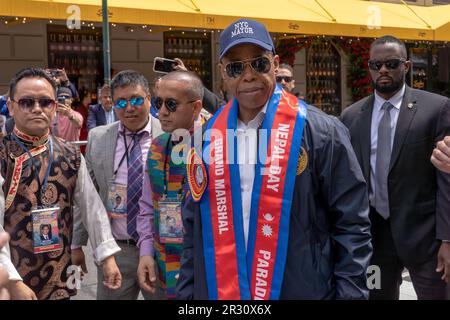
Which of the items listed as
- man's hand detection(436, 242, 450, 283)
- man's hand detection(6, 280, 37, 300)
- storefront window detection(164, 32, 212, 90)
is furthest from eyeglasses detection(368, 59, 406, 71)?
storefront window detection(164, 32, 212, 90)

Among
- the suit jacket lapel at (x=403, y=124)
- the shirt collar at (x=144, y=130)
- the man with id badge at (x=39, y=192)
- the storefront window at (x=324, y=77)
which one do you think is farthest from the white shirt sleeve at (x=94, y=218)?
the storefront window at (x=324, y=77)

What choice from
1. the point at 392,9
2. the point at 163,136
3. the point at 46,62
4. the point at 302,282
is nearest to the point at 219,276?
the point at 302,282

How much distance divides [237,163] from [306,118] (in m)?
0.36

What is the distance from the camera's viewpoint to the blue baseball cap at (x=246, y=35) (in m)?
2.76

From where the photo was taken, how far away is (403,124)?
159 inches

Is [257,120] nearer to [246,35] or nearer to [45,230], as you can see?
[246,35]

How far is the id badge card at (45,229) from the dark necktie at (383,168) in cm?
203

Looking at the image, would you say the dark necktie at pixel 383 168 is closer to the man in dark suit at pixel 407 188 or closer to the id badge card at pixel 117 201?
the man in dark suit at pixel 407 188

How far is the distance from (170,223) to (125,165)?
2.12 ft

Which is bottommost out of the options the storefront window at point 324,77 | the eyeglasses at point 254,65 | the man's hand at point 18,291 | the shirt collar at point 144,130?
the man's hand at point 18,291

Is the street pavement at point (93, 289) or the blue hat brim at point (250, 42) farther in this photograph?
the street pavement at point (93, 289)

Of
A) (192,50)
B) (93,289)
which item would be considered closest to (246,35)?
(93,289)
